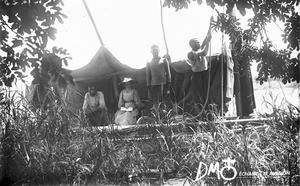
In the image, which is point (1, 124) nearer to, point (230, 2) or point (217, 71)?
point (230, 2)

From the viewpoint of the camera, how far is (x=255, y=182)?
9.78ft

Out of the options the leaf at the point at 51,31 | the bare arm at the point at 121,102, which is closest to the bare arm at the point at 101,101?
the bare arm at the point at 121,102

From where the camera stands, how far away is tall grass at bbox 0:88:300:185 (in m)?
3.08

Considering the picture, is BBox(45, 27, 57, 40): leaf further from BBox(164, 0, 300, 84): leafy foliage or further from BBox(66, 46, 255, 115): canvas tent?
BBox(66, 46, 255, 115): canvas tent

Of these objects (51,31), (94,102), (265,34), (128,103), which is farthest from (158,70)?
(51,31)

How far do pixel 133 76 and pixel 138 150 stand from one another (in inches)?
145

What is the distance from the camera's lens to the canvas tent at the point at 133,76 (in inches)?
235

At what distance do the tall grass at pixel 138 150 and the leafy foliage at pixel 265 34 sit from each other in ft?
1.64

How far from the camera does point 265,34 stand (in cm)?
326

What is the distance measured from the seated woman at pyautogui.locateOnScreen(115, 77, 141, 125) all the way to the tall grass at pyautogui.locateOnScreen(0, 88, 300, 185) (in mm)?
2830

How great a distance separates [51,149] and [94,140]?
0.46 metres
